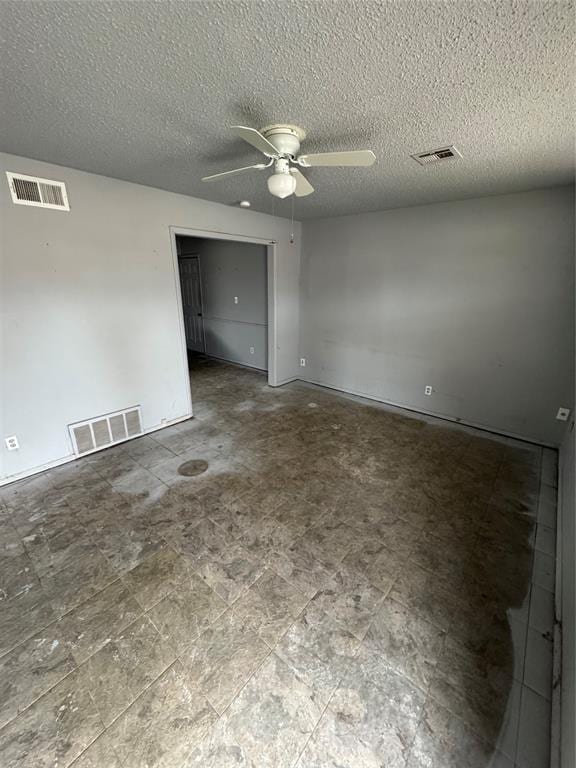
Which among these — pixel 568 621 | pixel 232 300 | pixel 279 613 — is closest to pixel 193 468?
pixel 279 613

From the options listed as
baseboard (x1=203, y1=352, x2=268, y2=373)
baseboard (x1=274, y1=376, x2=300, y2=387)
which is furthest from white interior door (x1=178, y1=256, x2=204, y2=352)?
baseboard (x1=274, y1=376, x2=300, y2=387)

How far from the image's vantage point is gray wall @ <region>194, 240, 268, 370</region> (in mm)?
5527

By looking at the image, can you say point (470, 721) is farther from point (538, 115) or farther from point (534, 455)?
point (538, 115)

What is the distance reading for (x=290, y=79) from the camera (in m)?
1.37

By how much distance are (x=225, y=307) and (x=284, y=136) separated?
455 centimetres

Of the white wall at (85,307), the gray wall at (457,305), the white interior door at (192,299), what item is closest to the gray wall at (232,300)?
the white interior door at (192,299)

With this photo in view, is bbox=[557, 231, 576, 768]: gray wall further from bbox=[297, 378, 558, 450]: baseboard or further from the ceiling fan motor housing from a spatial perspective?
the ceiling fan motor housing

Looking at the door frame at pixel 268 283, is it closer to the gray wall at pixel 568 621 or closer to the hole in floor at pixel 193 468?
the hole in floor at pixel 193 468

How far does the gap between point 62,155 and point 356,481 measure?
3425mm

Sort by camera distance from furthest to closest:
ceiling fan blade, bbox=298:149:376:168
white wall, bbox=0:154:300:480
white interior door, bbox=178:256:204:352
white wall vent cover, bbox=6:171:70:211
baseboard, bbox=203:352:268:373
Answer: white interior door, bbox=178:256:204:352, baseboard, bbox=203:352:268:373, white wall, bbox=0:154:300:480, white wall vent cover, bbox=6:171:70:211, ceiling fan blade, bbox=298:149:376:168

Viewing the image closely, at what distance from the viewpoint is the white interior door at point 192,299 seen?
657 centimetres

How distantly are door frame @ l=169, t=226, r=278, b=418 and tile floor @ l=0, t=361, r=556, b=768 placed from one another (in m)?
1.27

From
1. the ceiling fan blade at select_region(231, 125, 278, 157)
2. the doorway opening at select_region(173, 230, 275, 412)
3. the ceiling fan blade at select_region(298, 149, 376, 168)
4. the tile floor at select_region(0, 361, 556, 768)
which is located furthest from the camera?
the doorway opening at select_region(173, 230, 275, 412)

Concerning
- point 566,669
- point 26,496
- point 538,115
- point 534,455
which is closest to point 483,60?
point 538,115
